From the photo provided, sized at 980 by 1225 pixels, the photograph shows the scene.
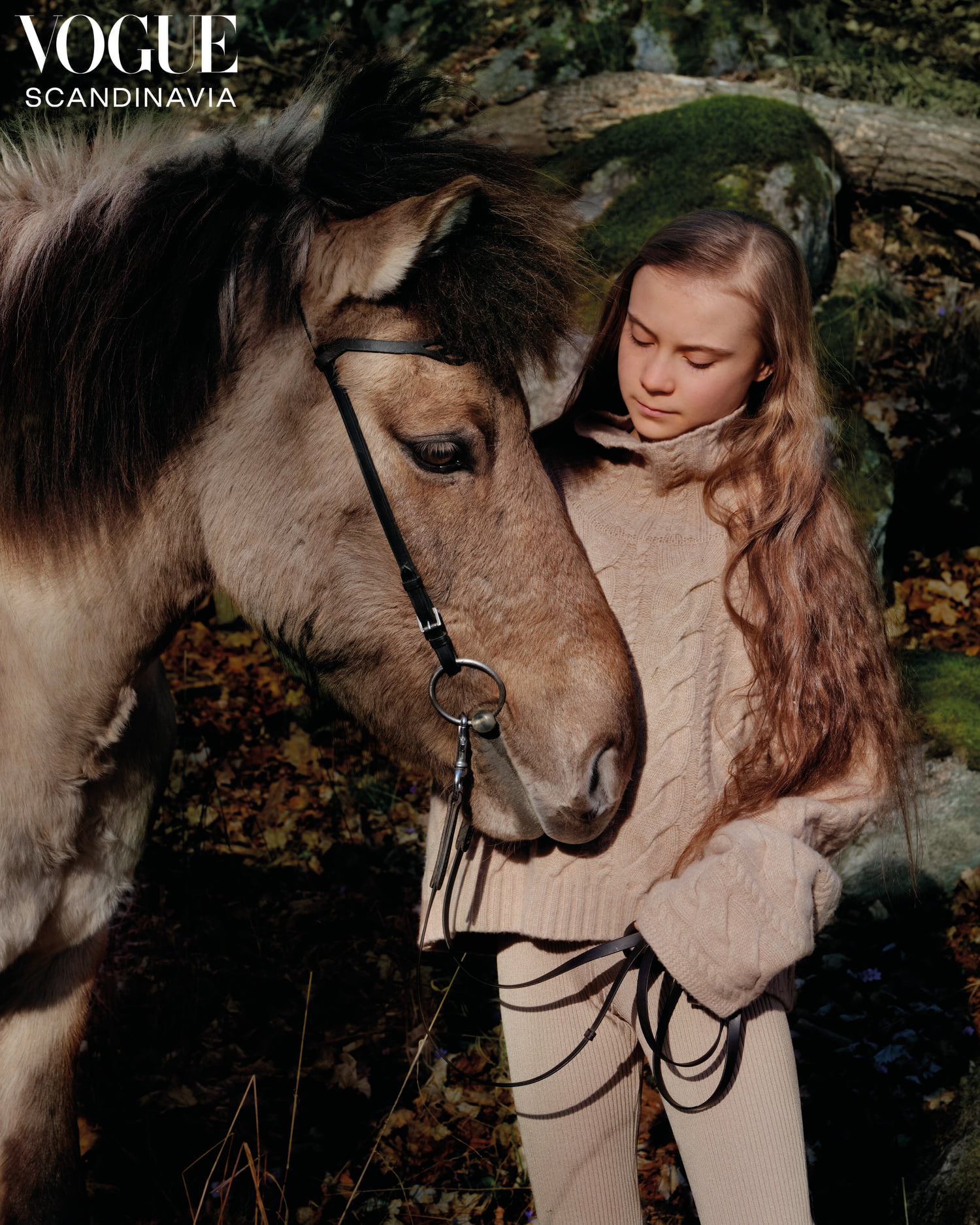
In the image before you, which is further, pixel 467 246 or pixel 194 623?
pixel 194 623

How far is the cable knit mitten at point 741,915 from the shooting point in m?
1.47

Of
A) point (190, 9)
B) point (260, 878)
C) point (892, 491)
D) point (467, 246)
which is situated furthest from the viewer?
point (190, 9)

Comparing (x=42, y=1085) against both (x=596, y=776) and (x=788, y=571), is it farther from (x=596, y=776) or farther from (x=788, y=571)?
(x=788, y=571)

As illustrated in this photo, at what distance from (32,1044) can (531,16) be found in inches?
285

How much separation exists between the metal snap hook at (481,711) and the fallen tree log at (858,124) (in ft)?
15.4

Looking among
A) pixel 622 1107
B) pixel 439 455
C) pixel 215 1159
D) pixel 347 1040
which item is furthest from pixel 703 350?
pixel 347 1040

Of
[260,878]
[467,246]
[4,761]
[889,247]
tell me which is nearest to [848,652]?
[467,246]

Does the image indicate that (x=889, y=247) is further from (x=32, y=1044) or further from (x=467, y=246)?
(x=32, y=1044)

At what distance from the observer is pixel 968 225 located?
587 cm

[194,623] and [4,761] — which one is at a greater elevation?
[4,761]

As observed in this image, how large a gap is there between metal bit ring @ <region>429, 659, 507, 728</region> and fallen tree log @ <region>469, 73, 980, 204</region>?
15.4 ft

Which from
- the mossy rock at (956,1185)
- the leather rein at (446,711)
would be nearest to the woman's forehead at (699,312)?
the leather rein at (446,711)

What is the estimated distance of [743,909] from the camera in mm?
1482

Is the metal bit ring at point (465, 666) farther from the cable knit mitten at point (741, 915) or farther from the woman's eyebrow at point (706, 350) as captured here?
the woman's eyebrow at point (706, 350)
